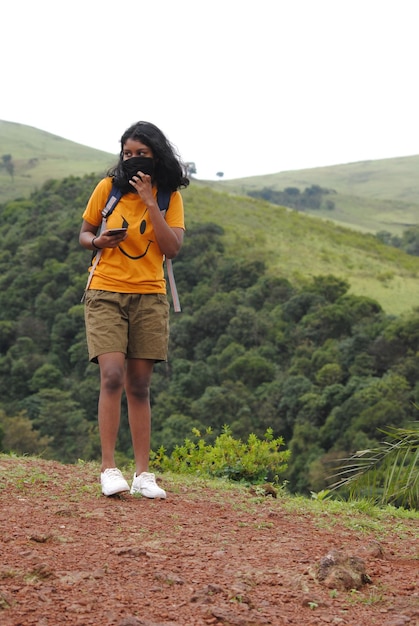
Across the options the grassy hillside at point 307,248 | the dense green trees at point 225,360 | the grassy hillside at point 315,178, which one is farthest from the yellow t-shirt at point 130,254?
the grassy hillside at point 315,178

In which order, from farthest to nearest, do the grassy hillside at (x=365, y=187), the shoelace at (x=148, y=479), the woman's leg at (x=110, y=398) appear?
the grassy hillside at (x=365, y=187)
the shoelace at (x=148, y=479)
the woman's leg at (x=110, y=398)

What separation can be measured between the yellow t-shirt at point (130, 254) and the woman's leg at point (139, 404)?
36 cm

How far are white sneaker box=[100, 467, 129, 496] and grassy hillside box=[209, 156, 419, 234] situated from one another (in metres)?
86.5

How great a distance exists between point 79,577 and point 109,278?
165 centimetres

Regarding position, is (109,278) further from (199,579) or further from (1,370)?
(1,370)

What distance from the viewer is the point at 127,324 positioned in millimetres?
4238

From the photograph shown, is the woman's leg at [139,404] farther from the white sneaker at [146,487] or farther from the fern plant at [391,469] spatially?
the fern plant at [391,469]

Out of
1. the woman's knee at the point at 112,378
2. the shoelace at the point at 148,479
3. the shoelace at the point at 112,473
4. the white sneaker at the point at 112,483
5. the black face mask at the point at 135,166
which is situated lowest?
the shoelace at the point at 148,479

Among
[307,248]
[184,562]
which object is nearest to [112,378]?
[184,562]

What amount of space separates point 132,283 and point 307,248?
165 ft

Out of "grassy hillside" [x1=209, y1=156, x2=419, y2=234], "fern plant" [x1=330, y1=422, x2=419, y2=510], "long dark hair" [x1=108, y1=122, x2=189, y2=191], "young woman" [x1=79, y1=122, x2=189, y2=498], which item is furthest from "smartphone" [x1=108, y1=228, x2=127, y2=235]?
"grassy hillside" [x1=209, y1=156, x2=419, y2=234]

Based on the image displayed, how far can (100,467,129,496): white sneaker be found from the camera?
4059 mm

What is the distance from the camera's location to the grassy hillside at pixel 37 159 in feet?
293

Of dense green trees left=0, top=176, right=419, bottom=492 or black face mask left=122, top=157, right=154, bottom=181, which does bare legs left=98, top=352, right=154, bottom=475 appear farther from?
dense green trees left=0, top=176, right=419, bottom=492
